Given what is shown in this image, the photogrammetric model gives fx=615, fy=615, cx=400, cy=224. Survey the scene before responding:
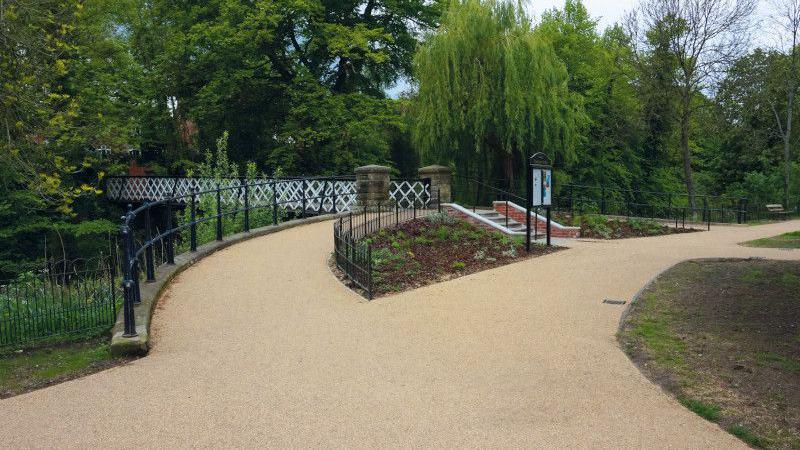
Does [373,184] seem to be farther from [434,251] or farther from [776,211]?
[776,211]

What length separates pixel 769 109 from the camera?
3619 cm

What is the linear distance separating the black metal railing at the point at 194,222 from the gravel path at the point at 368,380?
64 centimetres

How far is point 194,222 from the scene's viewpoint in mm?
10781

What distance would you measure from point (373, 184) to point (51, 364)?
12.3 meters

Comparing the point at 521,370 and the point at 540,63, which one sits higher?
the point at 540,63

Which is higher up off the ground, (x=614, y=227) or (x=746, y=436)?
(x=614, y=227)

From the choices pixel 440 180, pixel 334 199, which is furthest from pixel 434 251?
pixel 334 199

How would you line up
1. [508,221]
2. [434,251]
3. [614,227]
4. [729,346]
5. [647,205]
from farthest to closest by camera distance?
[647,205], [614,227], [508,221], [434,251], [729,346]

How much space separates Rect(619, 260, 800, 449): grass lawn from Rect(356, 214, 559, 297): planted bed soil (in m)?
3.33

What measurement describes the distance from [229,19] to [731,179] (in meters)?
33.9

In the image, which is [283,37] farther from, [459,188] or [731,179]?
[731,179]

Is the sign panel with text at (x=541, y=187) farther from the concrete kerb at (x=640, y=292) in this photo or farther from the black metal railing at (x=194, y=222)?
the black metal railing at (x=194, y=222)

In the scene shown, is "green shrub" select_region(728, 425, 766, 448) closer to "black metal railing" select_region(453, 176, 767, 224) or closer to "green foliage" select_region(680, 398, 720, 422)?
"green foliage" select_region(680, 398, 720, 422)

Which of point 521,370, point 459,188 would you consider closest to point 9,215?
point 459,188
